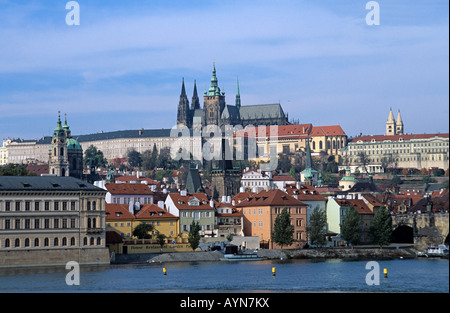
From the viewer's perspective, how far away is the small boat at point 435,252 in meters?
63.0

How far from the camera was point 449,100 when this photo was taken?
1908 centimetres

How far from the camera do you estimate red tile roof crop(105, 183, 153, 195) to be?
269ft

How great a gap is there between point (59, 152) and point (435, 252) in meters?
63.3

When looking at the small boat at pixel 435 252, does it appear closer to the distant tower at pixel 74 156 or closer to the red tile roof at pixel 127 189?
the red tile roof at pixel 127 189

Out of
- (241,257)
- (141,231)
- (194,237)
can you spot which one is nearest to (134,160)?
(141,231)

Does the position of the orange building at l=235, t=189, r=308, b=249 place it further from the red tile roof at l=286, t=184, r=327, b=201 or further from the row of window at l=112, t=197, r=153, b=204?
the row of window at l=112, t=197, r=153, b=204

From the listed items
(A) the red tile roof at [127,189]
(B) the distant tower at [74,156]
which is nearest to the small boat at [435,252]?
(A) the red tile roof at [127,189]

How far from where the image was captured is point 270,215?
68938mm

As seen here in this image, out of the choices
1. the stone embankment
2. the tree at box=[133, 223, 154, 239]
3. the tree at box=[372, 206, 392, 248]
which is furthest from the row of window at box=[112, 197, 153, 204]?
the tree at box=[372, 206, 392, 248]

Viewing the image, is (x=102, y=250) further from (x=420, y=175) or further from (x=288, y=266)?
(x=420, y=175)

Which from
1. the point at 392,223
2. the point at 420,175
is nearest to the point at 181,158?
the point at 420,175

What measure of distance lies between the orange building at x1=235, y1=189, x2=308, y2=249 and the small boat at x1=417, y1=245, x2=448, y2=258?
9224 millimetres

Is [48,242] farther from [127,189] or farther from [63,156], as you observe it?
[63,156]
